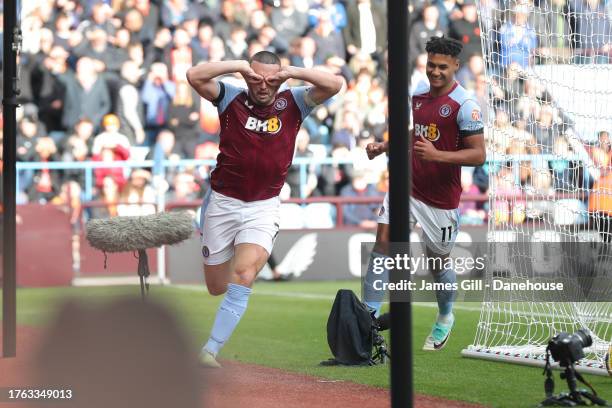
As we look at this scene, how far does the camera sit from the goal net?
10227 millimetres

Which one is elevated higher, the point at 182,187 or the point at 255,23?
the point at 255,23

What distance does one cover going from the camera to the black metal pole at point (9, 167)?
875cm

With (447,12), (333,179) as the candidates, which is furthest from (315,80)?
(447,12)

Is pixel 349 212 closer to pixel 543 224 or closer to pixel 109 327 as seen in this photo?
pixel 543 224

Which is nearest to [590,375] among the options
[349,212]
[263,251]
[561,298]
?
[561,298]

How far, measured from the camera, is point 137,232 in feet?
28.2

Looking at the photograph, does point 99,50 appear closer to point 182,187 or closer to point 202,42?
point 202,42

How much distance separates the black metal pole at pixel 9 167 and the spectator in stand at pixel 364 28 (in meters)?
14.0

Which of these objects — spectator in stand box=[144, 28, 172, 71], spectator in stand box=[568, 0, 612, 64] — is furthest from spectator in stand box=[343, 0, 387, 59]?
spectator in stand box=[568, 0, 612, 64]

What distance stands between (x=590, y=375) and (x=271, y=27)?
47.6ft

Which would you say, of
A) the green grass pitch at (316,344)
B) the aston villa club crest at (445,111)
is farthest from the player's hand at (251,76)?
the aston villa club crest at (445,111)

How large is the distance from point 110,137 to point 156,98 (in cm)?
127

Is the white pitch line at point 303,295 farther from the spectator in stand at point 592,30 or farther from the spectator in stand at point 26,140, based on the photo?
the spectator in stand at point 592,30

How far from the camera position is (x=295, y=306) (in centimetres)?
1526
